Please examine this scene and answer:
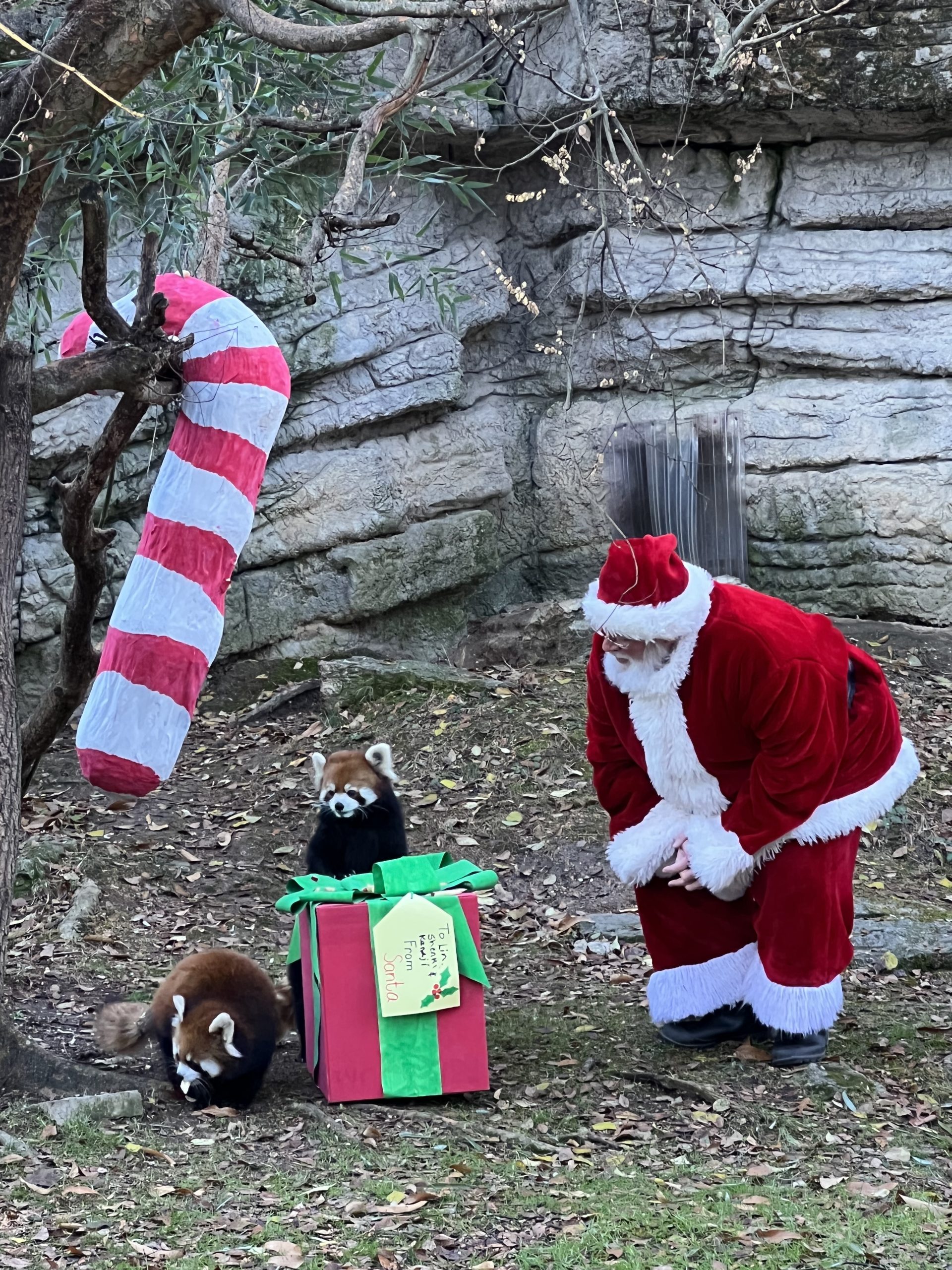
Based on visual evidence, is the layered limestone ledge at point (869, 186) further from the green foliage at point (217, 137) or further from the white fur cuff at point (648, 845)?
the white fur cuff at point (648, 845)

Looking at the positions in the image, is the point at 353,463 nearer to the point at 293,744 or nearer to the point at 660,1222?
the point at 293,744

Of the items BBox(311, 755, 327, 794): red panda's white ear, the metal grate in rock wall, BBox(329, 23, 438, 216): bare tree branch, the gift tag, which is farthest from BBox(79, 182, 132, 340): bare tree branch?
the metal grate in rock wall

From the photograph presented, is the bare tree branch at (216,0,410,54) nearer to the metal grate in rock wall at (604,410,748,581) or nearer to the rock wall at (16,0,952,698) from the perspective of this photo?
the rock wall at (16,0,952,698)

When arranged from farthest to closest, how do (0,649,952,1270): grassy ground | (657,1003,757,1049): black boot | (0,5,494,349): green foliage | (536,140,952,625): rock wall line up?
1. (536,140,952,625): rock wall
2. (0,5,494,349): green foliage
3. (657,1003,757,1049): black boot
4. (0,649,952,1270): grassy ground

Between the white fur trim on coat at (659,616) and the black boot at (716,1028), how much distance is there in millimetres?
1496

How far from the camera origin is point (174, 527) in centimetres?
508

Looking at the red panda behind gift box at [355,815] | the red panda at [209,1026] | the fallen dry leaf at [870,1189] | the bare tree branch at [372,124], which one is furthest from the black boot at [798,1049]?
the bare tree branch at [372,124]

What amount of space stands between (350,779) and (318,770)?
212 mm

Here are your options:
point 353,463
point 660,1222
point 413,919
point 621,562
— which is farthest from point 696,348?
point 660,1222

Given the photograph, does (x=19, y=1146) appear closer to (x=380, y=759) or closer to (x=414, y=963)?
(x=414, y=963)

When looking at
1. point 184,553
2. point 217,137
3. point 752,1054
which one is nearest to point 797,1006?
point 752,1054

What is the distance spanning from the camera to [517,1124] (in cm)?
441

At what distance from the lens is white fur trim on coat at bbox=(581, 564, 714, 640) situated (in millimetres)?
4648

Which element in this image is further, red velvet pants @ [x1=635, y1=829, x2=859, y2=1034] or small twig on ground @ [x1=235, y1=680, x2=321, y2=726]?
small twig on ground @ [x1=235, y1=680, x2=321, y2=726]
